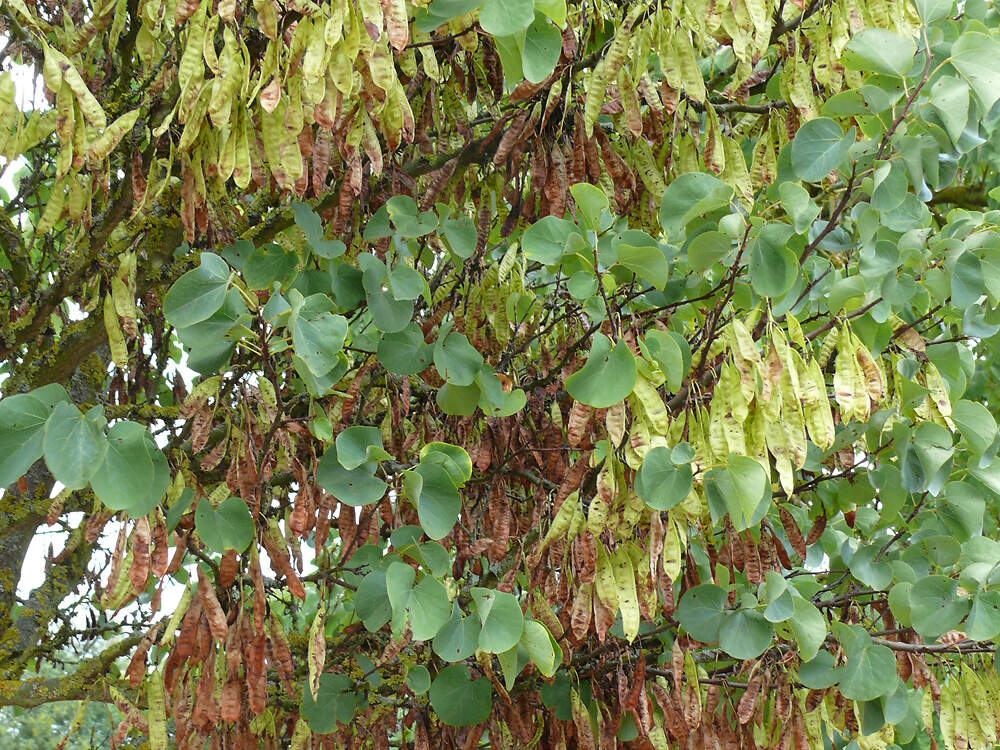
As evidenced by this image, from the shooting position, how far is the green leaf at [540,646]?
5.44 ft

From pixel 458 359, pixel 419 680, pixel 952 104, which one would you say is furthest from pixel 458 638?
pixel 952 104

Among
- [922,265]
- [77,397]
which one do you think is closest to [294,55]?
[922,265]

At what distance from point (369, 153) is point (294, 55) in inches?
11.6

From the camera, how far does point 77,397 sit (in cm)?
297

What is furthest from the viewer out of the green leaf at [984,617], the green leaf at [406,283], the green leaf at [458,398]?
the green leaf at [458,398]

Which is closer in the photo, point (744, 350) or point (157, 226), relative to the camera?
point (744, 350)

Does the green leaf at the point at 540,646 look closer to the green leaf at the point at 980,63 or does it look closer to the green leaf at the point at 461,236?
the green leaf at the point at 461,236

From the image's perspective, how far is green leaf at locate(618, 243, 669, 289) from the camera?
66.4 inches

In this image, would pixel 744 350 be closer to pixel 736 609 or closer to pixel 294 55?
pixel 736 609

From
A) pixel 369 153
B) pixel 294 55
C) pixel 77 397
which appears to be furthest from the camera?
pixel 77 397

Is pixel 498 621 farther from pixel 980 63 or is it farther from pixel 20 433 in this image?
pixel 980 63

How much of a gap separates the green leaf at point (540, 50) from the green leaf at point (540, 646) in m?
0.94

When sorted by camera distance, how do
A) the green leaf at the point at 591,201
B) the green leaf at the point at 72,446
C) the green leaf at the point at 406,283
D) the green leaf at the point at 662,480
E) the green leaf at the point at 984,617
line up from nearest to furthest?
the green leaf at the point at 72,446, the green leaf at the point at 662,480, the green leaf at the point at 591,201, the green leaf at the point at 984,617, the green leaf at the point at 406,283

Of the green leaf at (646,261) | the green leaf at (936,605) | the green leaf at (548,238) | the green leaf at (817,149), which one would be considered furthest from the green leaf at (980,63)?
the green leaf at (936,605)
